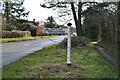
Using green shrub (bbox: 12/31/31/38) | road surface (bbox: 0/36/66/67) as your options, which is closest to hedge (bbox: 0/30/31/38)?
green shrub (bbox: 12/31/31/38)

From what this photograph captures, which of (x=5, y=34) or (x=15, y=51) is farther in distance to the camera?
(x=5, y=34)

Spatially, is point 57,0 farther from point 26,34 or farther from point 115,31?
point 26,34

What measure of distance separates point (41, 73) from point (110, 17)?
306 cm

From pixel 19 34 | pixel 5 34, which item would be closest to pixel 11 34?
pixel 5 34

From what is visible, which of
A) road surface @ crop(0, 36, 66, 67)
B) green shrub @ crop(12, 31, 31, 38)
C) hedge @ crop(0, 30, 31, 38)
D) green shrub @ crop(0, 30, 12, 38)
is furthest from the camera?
green shrub @ crop(12, 31, 31, 38)

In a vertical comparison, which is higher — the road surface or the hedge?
the hedge

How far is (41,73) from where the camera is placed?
6082 millimetres

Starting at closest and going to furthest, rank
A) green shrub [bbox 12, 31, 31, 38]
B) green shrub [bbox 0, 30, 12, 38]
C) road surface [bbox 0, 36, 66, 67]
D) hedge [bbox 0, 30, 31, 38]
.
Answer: road surface [bbox 0, 36, 66, 67]
green shrub [bbox 0, 30, 12, 38]
hedge [bbox 0, 30, 31, 38]
green shrub [bbox 12, 31, 31, 38]

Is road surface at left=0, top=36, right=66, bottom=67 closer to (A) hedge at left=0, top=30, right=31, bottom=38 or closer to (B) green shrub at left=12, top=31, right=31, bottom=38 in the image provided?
(A) hedge at left=0, top=30, right=31, bottom=38

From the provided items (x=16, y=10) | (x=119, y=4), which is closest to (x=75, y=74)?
(x=119, y=4)

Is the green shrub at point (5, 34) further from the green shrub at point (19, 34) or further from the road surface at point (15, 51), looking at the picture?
the road surface at point (15, 51)

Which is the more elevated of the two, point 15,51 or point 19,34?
point 19,34

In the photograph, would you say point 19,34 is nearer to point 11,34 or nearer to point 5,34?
point 11,34

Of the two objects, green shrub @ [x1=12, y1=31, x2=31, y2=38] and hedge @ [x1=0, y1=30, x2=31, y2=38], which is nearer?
hedge @ [x1=0, y1=30, x2=31, y2=38]
